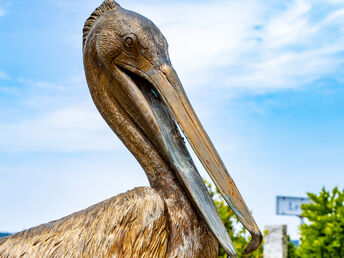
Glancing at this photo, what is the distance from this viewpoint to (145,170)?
301cm

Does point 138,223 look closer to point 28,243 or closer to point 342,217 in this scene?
point 28,243

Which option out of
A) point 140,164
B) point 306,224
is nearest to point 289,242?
point 306,224

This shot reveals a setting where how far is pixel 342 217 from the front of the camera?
7.06 m

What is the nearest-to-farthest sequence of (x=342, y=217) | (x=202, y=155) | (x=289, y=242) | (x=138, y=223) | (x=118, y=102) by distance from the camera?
(x=138, y=223) → (x=202, y=155) → (x=118, y=102) → (x=342, y=217) → (x=289, y=242)

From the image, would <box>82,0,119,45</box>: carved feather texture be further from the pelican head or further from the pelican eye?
the pelican eye

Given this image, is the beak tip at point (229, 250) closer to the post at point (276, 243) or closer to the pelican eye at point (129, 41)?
the pelican eye at point (129, 41)

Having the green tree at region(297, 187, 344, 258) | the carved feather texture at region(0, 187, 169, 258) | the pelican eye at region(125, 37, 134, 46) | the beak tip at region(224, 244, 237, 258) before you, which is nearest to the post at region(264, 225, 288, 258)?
the green tree at region(297, 187, 344, 258)

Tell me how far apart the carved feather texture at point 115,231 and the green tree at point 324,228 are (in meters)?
4.95

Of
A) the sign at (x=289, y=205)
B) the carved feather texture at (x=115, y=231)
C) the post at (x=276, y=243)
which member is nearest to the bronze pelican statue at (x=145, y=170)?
the carved feather texture at (x=115, y=231)

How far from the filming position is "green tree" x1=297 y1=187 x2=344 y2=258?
7.03 metres

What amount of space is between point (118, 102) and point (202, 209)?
0.80 meters

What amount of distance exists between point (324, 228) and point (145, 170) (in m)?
4.85

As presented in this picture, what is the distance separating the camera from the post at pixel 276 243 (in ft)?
29.2

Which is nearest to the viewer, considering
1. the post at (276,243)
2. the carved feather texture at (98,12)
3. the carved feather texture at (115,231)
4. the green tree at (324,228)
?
the carved feather texture at (115,231)
